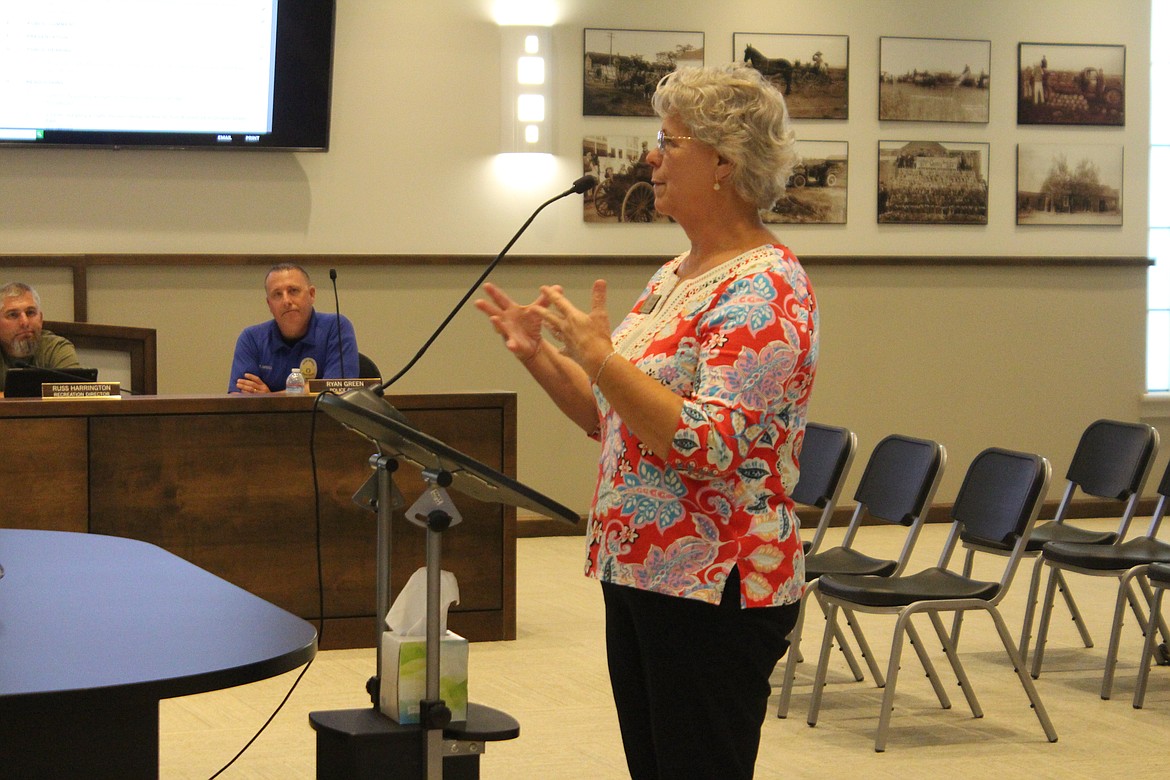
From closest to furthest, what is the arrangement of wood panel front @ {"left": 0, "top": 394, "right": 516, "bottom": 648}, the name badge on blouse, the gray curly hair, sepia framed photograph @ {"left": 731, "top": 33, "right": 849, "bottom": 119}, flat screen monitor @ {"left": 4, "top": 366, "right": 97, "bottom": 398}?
the gray curly hair → the name badge on blouse → wood panel front @ {"left": 0, "top": 394, "right": 516, "bottom": 648} → flat screen monitor @ {"left": 4, "top": 366, "right": 97, "bottom": 398} → sepia framed photograph @ {"left": 731, "top": 33, "right": 849, "bottom": 119}

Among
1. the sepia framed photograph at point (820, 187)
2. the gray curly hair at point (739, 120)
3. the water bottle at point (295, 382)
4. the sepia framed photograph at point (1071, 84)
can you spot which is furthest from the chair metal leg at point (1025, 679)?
the sepia framed photograph at point (1071, 84)

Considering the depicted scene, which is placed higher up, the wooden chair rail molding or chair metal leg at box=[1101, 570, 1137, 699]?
the wooden chair rail molding

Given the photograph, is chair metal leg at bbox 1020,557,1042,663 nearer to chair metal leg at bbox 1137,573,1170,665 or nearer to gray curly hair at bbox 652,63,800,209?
chair metal leg at bbox 1137,573,1170,665

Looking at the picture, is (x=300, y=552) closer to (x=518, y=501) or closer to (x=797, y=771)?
(x=797, y=771)

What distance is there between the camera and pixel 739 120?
2047 mm

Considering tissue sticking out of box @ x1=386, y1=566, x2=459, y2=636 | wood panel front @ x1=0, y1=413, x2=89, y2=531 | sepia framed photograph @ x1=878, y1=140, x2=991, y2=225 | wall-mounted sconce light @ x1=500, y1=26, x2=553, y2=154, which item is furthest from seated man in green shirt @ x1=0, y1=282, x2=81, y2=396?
sepia framed photograph @ x1=878, y1=140, x2=991, y2=225

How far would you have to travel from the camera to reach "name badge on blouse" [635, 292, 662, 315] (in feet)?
7.20

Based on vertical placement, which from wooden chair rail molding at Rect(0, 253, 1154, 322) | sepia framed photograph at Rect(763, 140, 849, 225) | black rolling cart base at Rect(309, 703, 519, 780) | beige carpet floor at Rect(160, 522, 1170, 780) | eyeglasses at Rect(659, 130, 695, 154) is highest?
sepia framed photograph at Rect(763, 140, 849, 225)

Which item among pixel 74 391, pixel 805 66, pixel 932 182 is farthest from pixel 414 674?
pixel 932 182

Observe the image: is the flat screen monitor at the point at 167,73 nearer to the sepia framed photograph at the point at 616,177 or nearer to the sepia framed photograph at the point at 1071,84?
the sepia framed photograph at the point at 616,177

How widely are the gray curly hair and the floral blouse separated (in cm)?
12

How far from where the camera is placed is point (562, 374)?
223cm

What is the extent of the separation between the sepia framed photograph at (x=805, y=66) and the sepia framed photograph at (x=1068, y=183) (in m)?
1.17

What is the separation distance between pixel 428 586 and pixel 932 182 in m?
6.63
